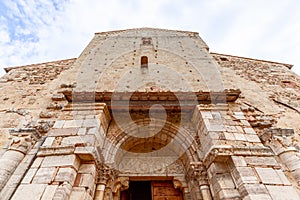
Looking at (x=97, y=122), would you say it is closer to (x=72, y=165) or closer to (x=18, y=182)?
(x=72, y=165)

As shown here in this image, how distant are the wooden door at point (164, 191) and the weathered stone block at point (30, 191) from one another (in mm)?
2199

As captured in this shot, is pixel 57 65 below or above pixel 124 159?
above

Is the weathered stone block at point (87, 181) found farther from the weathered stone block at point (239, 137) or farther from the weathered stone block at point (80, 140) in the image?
the weathered stone block at point (239, 137)

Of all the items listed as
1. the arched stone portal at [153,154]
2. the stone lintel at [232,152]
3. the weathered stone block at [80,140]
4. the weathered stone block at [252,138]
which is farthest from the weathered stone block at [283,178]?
the weathered stone block at [80,140]

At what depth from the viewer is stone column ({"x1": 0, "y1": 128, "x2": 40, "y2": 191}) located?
2.97m

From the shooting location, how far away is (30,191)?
2576 millimetres

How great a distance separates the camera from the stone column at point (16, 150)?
9.74 ft

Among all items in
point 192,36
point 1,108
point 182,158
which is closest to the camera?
point 182,158

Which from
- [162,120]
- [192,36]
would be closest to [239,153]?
[162,120]

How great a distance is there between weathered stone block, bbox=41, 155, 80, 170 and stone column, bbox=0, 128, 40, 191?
22.2 inches

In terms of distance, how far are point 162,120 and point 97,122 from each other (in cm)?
146

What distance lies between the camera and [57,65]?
23.1 feet

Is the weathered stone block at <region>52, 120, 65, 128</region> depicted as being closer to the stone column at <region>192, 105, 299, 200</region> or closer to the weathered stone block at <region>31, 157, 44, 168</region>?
the weathered stone block at <region>31, 157, 44, 168</region>

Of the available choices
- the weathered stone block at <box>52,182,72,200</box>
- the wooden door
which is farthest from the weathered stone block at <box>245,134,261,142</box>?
the weathered stone block at <box>52,182,72,200</box>
